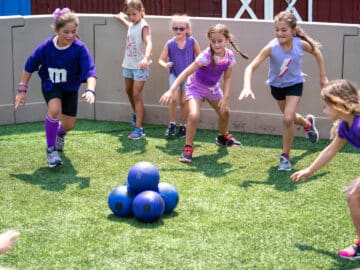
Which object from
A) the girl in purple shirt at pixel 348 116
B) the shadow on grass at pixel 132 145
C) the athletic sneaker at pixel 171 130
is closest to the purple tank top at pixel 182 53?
the athletic sneaker at pixel 171 130

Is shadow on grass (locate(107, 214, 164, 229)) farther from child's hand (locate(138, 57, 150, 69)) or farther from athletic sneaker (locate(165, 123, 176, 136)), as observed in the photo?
athletic sneaker (locate(165, 123, 176, 136))

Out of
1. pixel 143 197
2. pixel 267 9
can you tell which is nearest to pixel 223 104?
pixel 143 197

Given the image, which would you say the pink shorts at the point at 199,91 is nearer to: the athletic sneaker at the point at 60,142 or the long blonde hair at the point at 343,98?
the athletic sneaker at the point at 60,142

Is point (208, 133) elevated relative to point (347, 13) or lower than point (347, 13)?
lower

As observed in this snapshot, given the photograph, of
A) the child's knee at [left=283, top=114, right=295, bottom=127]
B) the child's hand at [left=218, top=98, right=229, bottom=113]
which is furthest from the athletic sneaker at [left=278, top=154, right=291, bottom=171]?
the child's hand at [left=218, top=98, right=229, bottom=113]

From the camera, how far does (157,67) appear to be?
11.0 metres

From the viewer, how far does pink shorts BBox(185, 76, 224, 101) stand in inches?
380

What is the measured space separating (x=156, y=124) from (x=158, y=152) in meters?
1.48

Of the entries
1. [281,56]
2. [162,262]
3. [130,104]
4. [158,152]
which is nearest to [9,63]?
[130,104]

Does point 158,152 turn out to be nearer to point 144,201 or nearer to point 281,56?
point 281,56

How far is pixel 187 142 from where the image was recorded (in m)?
9.40

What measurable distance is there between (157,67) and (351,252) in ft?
17.6

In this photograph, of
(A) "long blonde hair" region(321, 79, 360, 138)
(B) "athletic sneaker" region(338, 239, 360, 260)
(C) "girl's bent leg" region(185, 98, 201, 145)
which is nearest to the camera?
(A) "long blonde hair" region(321, 79, 360, 138)

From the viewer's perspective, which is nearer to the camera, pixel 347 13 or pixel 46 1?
pixel 347 13
